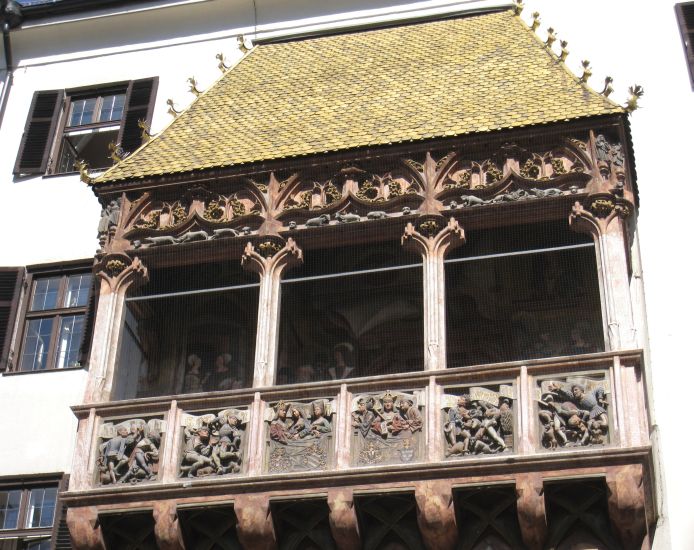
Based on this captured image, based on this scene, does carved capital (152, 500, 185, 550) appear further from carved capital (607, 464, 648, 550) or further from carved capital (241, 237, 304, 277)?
carved capital (607, 464, 648, 550)

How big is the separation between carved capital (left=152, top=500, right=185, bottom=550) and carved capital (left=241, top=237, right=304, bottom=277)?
283 centimetres

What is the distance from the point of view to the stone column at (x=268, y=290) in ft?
48.2

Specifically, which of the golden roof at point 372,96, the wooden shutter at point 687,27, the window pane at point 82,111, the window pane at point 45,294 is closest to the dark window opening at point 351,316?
the golden roof at point 372,96

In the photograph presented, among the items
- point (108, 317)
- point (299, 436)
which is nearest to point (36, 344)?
point (108, 317)

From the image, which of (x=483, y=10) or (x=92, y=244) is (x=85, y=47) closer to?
(x=92, y=244)

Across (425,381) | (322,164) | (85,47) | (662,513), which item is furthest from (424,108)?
(85,47)

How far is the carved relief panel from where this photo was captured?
46.1 feet

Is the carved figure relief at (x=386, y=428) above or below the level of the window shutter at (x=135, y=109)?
below

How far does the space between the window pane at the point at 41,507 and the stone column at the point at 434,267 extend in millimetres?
4826

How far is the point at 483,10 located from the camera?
1983 cm

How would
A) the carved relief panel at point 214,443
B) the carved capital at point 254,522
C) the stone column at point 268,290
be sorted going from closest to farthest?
1. the carved capital at point 254,522
2. the carved relief panel at point 214,443
3. the stone column at point 268,290

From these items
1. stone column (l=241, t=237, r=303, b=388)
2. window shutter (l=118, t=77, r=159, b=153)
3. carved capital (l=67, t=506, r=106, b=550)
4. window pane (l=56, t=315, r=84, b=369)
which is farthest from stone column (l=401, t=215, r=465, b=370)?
window shutter (l=118, t=77, r=159, b=153)

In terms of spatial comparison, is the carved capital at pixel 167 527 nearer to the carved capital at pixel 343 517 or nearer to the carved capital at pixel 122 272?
the carved capital at pixel 343 517

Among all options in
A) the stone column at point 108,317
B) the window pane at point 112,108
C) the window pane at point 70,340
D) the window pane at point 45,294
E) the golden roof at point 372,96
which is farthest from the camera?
the window pane at point 112,108
